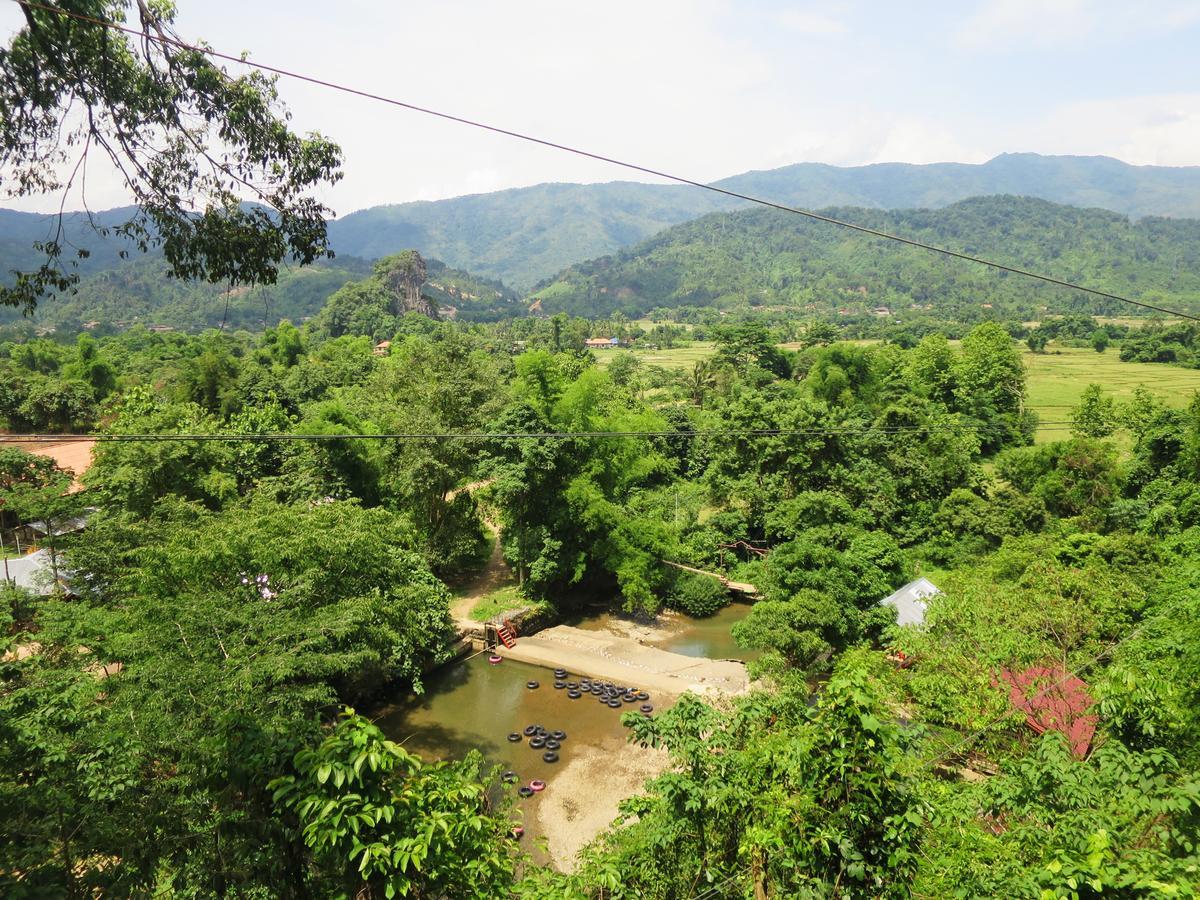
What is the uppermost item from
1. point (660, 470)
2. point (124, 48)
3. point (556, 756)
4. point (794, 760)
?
point (124, 48)

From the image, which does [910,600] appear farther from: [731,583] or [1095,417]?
[1095,417]

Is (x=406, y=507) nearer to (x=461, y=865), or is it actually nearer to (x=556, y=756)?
(x=556, y=756)

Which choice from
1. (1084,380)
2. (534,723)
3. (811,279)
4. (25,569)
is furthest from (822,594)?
(811,279)

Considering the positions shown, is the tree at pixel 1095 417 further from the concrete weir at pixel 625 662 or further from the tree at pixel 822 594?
the concrete weir at pixel 625 662

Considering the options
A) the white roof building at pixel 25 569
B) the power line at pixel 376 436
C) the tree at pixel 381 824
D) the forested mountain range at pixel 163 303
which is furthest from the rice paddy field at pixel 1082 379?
the forested mountain range at pixel 163 303

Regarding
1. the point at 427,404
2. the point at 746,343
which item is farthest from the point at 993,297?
the point at 427,404
